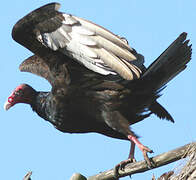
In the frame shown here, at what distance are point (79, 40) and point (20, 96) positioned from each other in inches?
72.9

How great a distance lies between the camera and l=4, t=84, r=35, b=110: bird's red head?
7.48 metres

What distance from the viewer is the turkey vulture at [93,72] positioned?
19.3 ft

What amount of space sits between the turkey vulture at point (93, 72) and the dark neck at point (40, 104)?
0.04 feet

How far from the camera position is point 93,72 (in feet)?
21.2

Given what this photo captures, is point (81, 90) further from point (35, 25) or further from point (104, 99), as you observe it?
point (35, 25)

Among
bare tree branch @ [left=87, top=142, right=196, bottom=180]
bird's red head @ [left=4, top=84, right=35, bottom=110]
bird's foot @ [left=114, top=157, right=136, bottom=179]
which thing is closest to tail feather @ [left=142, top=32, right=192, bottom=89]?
bird's foot @ [left=114, top=157, right=136, bottom=179]

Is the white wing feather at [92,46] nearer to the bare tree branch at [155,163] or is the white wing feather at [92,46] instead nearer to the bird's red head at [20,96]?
the bare tree branch at [155,163]

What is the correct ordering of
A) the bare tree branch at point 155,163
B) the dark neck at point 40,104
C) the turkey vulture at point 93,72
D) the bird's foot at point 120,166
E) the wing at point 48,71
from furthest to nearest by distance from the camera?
1. the dark neck at point 40,104
2. the wing at point 48,71
3. the turkey vulture at point 93,72
4. the bird's foot at point 120,166
5. the bare tree branch at point 155,163

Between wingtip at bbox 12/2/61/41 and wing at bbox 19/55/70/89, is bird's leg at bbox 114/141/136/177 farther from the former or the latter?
wingtip at bbox 12/2/61/41

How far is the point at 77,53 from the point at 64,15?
44cm

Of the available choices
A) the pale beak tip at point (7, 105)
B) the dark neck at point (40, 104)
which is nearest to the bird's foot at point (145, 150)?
the dark neck at point (40, 104)

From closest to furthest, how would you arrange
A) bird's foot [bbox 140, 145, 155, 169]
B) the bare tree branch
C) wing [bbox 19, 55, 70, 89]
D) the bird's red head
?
the bare tree branch → bird's foot [bbox 140, 145, 155, 169] → wing [bbox 19, 55, 70, 89] → the bird's red head

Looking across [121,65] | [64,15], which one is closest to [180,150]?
[121,65]

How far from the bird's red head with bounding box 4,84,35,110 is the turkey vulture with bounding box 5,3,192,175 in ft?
1.65
